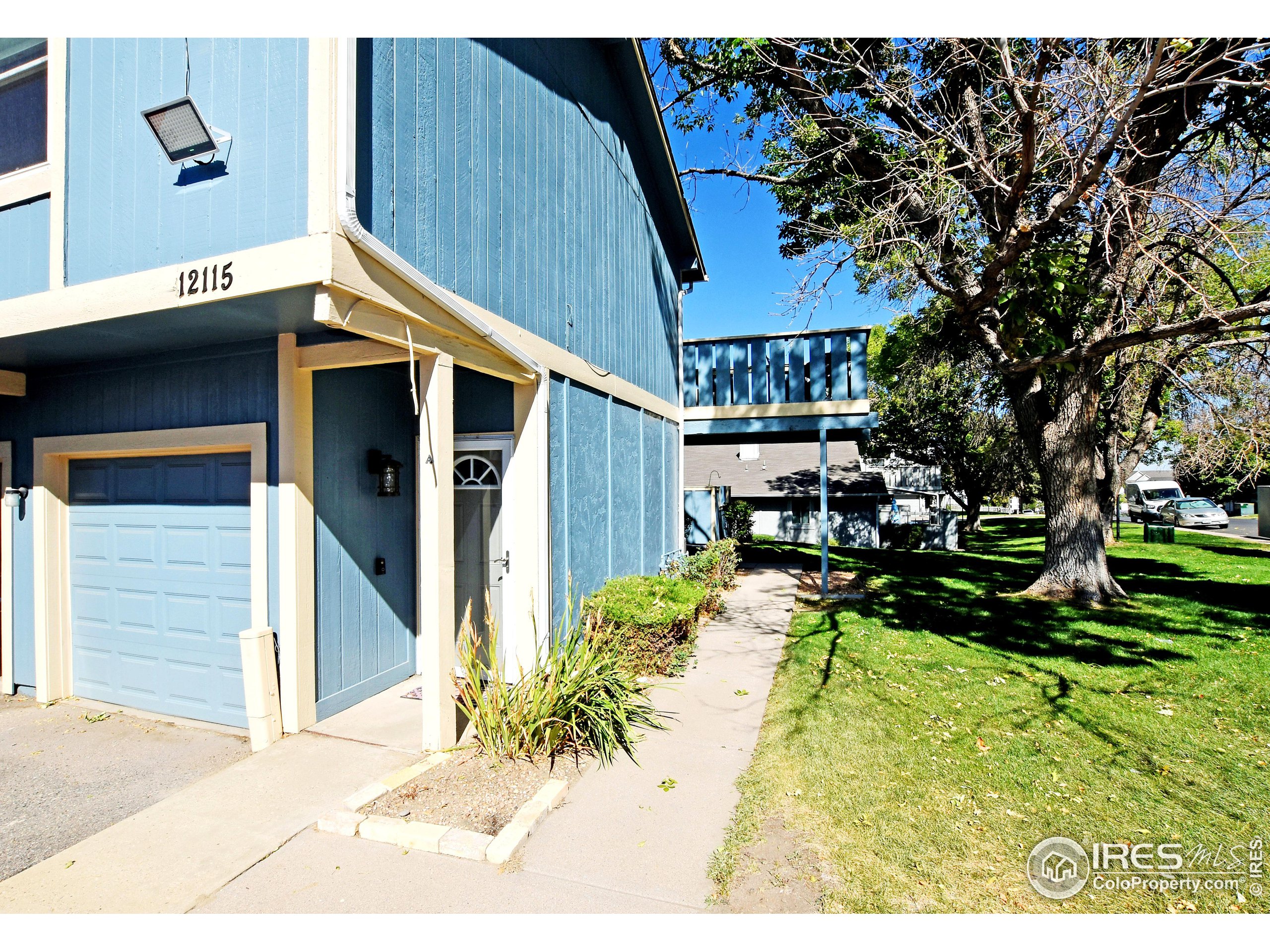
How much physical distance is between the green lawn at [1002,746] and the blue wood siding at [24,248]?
230 inches

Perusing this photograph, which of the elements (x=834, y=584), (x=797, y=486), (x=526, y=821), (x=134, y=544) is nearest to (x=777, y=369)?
(x=834, y=584)

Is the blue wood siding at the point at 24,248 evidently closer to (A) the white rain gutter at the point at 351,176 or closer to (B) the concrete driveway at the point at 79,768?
(A) the white rain gutter at the point at 351,176

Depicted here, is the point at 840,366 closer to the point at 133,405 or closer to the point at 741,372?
the point at 741,372

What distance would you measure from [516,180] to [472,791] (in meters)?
4.76

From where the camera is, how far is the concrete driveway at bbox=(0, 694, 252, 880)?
3340 mm

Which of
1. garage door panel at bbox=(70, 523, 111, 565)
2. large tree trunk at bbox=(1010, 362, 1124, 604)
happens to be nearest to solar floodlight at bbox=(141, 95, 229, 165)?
garage door panel at bbox=(70, 523, 111, 565)

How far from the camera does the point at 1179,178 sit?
21.3 feet

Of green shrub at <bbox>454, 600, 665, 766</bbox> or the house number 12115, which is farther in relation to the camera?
green shrub at <bbox>454, 600, 665, 766</bbox>

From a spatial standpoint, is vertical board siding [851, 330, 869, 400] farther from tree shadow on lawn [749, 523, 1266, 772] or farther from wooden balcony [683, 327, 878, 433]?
tree shadow on lawn [749, 523, 1266, 772]

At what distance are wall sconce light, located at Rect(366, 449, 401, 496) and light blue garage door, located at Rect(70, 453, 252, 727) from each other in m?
0.89

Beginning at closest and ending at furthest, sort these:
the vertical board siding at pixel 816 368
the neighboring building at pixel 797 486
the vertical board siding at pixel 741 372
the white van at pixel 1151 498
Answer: the vertical board siding at pixel 816 368
the vertical board siding at pixel 741 372
the neighboring building at pixel 797 486
the white van at pixel 1151 498

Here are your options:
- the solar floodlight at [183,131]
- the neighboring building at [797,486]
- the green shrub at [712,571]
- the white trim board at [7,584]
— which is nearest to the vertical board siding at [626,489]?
the green shrub at [712,571]

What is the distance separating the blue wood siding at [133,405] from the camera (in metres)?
4.46

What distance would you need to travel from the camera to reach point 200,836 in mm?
3234
